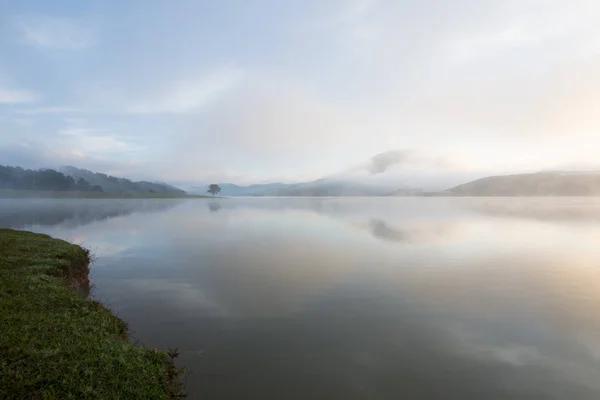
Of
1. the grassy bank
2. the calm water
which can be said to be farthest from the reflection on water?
the grassy bank

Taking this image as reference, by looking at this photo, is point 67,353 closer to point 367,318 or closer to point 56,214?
point 367,318

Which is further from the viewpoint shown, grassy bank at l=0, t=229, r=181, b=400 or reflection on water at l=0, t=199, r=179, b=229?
reflection on water at l=0, t=199, r=179, b=229

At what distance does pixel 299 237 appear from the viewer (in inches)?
1912

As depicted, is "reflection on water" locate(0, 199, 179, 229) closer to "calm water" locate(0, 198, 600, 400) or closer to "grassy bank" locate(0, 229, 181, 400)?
"calm water" locate(0, 198, 600, 400)

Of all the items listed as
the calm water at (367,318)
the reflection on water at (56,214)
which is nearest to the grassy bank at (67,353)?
the calm water at (367,318)

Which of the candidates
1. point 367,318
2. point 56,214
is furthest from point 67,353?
point 56,214

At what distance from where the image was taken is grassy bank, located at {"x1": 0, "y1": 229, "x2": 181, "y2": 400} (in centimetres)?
882

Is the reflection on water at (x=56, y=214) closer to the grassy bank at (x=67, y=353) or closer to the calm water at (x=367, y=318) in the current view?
the calm water at (x=367, y=318)

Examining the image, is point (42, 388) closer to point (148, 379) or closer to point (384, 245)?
point (148, 379)

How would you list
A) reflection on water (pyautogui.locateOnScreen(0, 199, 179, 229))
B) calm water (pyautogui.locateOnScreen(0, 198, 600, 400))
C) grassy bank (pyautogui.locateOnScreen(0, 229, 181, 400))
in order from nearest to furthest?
grassy bank (pyautogui.locateOnScreen(0, 229, 181, 400)), calm water (pyautogui.locateOnScreen(0, 198, 600, 400)), reflection on water (pyautogui.locateOnScreen(0, 199, 179, 229))

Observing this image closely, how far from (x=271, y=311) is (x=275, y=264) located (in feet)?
38.7

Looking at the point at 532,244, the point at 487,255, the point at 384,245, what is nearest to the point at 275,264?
the point at 384,245

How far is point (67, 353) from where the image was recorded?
1041 cm

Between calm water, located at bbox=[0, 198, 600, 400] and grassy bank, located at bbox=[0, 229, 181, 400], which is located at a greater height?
grassy bank, located at bbox=[0, 229, 181, 400]
